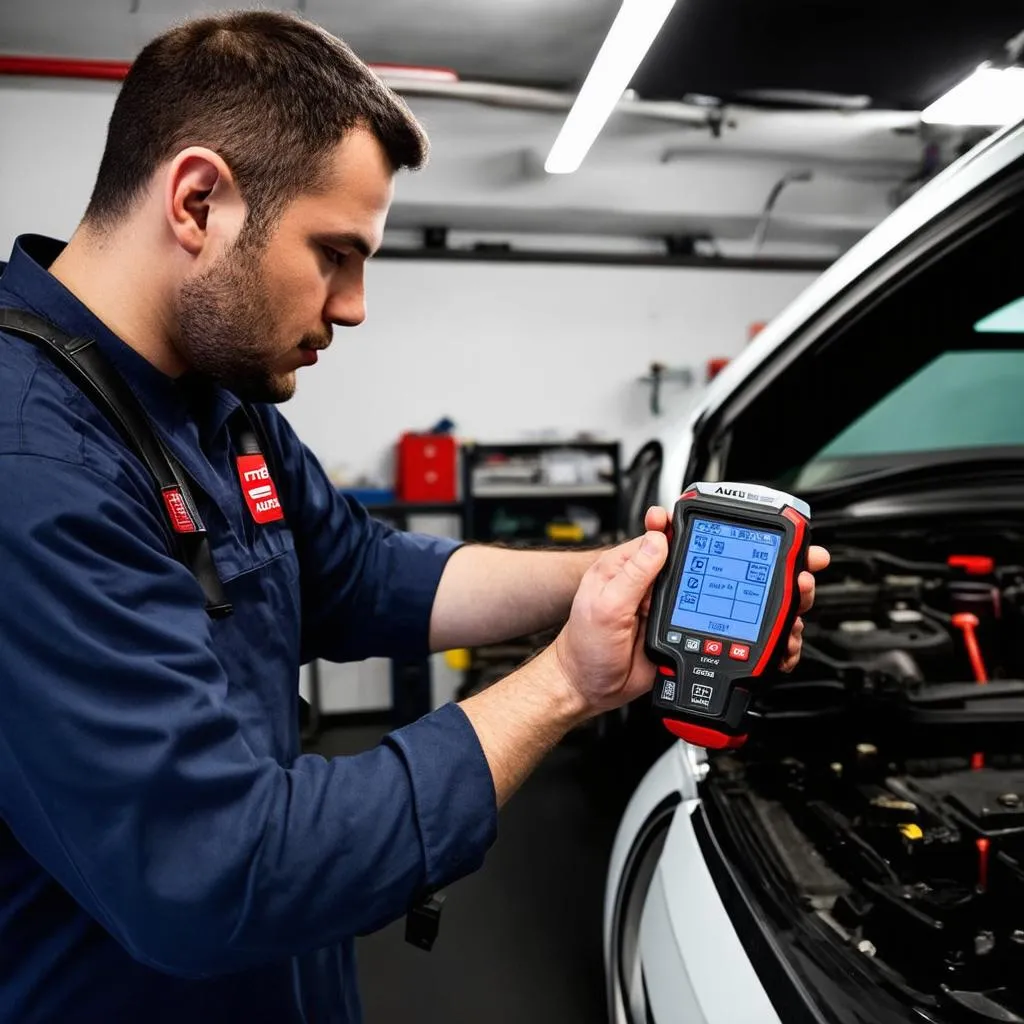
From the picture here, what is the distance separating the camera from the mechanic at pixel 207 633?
579 mm

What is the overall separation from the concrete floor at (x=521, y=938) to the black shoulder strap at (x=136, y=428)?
1.13 meters

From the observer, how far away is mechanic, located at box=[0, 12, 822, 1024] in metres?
0.58

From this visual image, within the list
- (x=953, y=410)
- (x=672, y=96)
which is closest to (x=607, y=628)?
(x=672, y=96)

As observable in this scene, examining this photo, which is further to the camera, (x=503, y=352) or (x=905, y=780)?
(x=503, y=352)

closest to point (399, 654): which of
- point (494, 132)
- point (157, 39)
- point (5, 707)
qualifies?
point (5, 707)

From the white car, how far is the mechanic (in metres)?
0.39

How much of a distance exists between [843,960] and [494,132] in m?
3.98

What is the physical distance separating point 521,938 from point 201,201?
6.79 ft

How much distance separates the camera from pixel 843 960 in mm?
838

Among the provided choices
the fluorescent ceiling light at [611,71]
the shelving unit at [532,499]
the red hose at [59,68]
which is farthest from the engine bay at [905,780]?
the red hose at [59,68]

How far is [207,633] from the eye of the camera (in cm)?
68

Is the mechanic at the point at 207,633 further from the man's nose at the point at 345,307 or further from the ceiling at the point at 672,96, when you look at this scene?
the ceiling at the point at 672,96

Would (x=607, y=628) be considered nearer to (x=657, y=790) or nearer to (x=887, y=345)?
(x=657, y=790)

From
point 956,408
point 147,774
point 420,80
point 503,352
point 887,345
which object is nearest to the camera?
point 147,774
